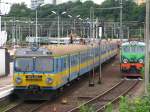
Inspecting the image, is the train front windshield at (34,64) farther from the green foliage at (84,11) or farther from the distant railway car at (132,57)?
the green foliage at (84,11)

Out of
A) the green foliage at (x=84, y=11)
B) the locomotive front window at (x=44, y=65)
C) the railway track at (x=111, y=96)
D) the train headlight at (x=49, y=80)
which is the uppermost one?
the green foliage at (x=84, y=11)

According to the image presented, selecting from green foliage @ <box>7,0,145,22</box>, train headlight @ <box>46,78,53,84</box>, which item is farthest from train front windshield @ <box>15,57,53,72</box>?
green foliage @ <box>7,0,145,22</box>

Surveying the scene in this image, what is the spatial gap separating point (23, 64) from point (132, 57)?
15.6 meters

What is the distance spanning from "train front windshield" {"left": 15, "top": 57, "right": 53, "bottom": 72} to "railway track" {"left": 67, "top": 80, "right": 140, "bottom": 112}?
94.2 inches

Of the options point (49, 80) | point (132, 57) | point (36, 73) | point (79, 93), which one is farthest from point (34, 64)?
point (132, 57)

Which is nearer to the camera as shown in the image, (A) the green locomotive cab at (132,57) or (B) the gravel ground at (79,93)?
(B) the gravel ground at (79,93)

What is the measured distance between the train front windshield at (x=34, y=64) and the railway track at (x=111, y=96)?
2392 millimetres

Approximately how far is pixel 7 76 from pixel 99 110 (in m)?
17.7

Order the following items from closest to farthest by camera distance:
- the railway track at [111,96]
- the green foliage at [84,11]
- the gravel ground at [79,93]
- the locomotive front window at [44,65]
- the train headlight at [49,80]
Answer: the railway track at [111,96] < the gravel ground at [79,93] < the train headlight at [49,80] < the locomotive front window at [44,65] < the green foliage at [84,11]

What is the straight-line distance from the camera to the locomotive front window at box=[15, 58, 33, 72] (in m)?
25.2

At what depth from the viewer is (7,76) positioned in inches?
1538

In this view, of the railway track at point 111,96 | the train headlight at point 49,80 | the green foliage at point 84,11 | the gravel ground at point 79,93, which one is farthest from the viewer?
the green foliage at point 84,11

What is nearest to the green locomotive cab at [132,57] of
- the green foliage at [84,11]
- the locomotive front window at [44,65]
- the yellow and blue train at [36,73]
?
the yellow and blue train at [36,73]

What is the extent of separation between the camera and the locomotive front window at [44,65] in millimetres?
25109
